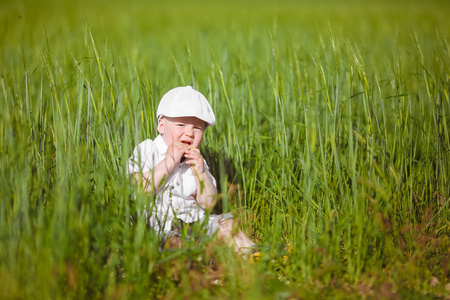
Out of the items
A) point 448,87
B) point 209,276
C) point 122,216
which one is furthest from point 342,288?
point 448,87

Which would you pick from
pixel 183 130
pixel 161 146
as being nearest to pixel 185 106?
pixel 183 130

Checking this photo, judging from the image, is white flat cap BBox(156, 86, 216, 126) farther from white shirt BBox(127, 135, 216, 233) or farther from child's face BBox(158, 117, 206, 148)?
white shirt BBox(127, 135, 216, 233)

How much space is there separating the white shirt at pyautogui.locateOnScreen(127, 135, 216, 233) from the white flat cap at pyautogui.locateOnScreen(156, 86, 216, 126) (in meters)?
0.17

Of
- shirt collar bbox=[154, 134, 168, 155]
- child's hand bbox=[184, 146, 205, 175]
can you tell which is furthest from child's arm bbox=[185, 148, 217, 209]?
shirt collar bbox=[154, 134, 168, 155]

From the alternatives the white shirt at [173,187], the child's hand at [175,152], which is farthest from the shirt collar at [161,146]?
the child's hand at [175,152]

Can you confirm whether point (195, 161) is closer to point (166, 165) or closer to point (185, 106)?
point (166, 165)

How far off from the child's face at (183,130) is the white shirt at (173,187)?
0.07 m

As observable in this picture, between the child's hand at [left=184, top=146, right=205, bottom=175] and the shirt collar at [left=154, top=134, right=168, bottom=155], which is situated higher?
the shirt collar at [left=154, top=134, right=168, bottom=155]

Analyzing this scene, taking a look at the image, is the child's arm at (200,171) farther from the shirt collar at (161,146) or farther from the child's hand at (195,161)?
the shirt collar at (161,146)

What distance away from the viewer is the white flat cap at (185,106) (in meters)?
1.94

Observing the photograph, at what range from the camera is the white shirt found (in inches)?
77.0

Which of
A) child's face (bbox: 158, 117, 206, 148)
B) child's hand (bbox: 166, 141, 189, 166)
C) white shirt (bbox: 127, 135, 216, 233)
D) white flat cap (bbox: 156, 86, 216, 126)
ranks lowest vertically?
white shirt (bbox: 127, 135, 216, 233)

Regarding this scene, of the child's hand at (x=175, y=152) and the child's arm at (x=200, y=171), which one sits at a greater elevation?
the child's hand at (x=175, y=152)

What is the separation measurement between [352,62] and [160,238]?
1.17 meters
